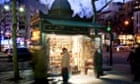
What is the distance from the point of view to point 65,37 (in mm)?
20906

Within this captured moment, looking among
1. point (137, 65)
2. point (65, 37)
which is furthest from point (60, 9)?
point (137, 65)

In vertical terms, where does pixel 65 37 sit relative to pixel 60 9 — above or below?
below

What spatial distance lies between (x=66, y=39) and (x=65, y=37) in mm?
131

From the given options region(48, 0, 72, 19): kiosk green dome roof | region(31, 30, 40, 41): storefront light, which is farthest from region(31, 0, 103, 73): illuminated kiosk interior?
region(48, 0, 72, 19): kiosk green dome roof

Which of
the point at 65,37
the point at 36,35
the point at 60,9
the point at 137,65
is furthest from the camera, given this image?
the point at 60,9

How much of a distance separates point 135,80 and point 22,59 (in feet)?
69.1

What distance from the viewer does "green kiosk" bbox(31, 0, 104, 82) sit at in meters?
18.9

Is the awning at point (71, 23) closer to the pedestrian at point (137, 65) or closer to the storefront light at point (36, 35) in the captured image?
the storefront light at point (36, 35)

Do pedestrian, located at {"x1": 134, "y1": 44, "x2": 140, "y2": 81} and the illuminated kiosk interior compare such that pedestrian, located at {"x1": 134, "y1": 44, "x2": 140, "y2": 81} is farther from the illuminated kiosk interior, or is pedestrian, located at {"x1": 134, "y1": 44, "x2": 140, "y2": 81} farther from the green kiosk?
the illuminated kiosk interior

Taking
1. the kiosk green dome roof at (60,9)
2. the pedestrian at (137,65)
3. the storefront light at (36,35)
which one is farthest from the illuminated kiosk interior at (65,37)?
the pedestrian at (137,65)

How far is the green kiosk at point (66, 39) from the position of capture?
62.1 feet

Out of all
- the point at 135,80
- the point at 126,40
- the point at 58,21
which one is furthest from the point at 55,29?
the point at 126,40

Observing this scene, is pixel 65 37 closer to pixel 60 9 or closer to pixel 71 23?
pixel 71 23

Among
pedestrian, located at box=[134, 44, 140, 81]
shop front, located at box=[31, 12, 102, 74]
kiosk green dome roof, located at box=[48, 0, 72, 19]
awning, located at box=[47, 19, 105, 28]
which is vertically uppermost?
kiosk green dome roof, located at box=[48, 0, 72, 19]
